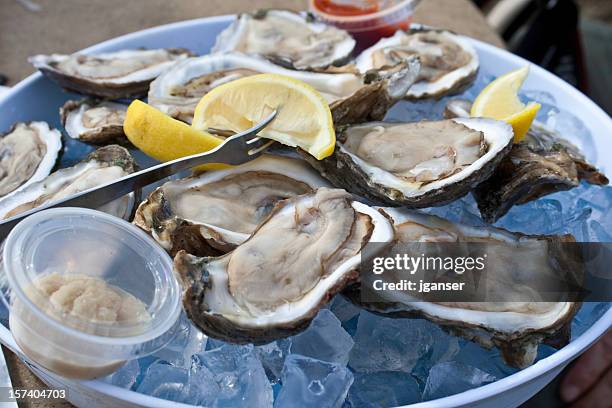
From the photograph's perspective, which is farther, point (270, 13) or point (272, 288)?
point (270, 13)

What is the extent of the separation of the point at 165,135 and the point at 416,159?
50 centimetres

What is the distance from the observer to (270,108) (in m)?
1.31

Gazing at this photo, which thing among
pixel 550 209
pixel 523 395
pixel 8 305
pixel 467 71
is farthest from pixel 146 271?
pixel 467 71

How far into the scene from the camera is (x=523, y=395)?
1.17m

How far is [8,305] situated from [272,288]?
0.42 meters

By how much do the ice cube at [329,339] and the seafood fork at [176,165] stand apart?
0.36m

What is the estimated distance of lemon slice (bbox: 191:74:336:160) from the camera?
49.9 inches

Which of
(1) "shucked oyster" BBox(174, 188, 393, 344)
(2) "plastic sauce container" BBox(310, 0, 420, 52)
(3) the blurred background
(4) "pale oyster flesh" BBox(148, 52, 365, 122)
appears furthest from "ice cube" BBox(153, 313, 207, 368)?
(3) the blurred background

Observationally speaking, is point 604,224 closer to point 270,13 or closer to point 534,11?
point 270,13

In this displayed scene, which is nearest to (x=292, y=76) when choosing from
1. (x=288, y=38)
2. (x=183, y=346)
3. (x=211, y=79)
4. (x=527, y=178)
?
(x=211, y=79)

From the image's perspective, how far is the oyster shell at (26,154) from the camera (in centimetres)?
146

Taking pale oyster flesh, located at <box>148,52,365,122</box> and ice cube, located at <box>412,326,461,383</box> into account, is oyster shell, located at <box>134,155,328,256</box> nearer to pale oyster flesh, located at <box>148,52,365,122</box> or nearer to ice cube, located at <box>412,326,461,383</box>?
pale oyster flesh, located at <box>148,52,365,122</box>

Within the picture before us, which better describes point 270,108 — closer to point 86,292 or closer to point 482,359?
point 86,292

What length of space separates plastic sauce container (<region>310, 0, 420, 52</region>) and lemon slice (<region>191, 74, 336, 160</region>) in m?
0.72
